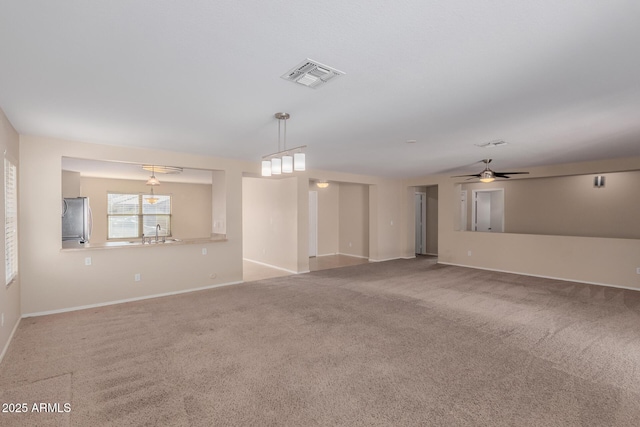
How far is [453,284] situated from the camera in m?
5.95

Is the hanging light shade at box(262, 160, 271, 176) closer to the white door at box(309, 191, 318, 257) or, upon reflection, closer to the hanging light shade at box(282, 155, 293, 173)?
the hanging light shade at box(282, 155, 293, 173)

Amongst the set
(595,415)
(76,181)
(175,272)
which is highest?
(76,181)

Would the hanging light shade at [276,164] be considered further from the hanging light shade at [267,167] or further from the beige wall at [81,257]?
the beige wall at [81,257]

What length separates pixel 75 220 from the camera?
4.83 meters

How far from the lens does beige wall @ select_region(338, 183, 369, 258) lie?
30.8 feet

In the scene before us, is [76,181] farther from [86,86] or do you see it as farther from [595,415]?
[595,415]

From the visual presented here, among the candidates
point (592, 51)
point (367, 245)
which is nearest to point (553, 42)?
point (592, 51)

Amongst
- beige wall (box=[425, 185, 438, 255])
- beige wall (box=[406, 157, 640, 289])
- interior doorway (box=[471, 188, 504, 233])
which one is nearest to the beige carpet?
beige wall (box=[406, 157, 640, 289])

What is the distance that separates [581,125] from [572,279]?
4.05 meters

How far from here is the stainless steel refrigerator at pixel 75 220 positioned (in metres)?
4.70

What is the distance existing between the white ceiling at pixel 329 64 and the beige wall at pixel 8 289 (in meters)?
0.18

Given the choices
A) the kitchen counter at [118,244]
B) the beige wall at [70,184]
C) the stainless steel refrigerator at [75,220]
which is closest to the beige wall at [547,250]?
the kitchen counter at [118,244]

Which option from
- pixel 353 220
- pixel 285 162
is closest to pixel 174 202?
pixel 353 220

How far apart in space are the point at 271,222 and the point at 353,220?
2.92 meters
